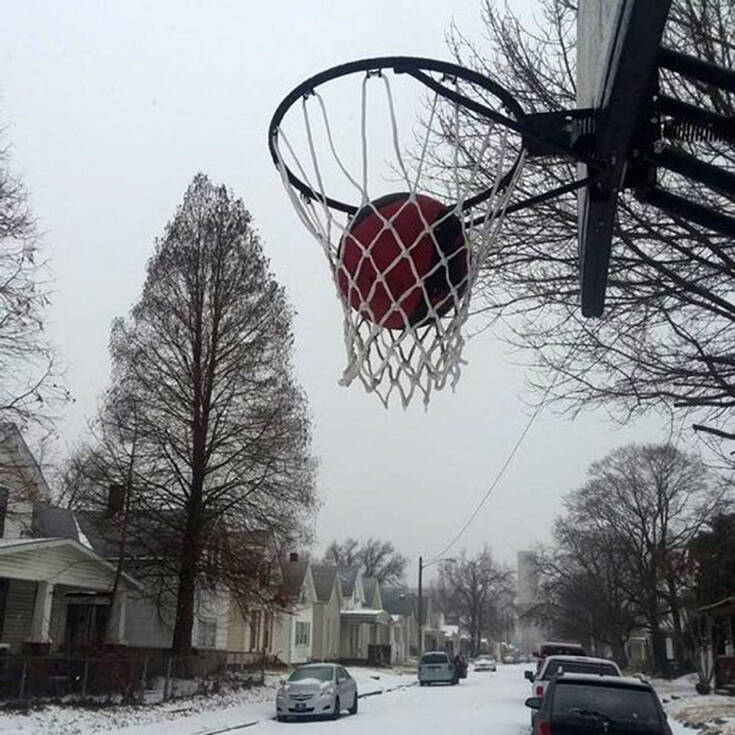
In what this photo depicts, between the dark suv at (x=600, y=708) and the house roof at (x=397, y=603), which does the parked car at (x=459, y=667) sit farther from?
the dark suv at (x=600, y=708)

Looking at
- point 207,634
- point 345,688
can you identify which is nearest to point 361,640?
point 207,634

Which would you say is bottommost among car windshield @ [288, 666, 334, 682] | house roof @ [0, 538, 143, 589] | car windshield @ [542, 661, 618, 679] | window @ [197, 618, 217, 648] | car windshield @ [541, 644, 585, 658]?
car windshield @ [288, 666, 334, 682]

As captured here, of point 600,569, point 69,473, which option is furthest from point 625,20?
point 600,569

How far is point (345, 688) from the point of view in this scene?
23.9 meters

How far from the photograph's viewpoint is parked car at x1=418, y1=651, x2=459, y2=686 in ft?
135

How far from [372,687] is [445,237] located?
3603 centimetres

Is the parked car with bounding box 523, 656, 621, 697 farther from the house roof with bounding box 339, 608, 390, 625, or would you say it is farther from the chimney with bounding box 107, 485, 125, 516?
the house roof with bounding box 339, 608, 390, 625

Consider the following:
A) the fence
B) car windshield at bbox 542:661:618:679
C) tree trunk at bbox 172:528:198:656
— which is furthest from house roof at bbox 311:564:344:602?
car windshield at bbox 542:661:618:679

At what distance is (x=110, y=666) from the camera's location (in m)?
22.9

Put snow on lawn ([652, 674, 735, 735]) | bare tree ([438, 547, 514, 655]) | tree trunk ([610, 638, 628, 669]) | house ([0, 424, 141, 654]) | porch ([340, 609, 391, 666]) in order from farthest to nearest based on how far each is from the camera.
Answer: bare tree ([438, 547, 514, 655]), tree trunk ([610, 638, 628, 669]), porch ([340, 609, 391, 666]), house ([0, 424, 141, 654]), snow on lawn ([652, 674, 735, 735])

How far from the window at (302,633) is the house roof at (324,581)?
4.83 m

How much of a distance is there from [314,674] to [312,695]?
1.13 metres

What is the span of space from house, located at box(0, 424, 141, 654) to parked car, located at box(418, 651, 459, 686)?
1444 centimetres

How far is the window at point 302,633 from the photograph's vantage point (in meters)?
51.7
